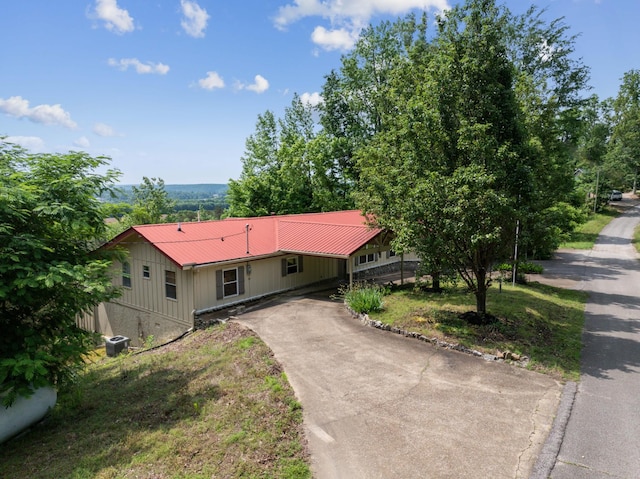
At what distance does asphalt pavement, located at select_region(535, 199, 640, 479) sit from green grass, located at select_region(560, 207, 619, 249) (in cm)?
1218

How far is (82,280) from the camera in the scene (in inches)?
275

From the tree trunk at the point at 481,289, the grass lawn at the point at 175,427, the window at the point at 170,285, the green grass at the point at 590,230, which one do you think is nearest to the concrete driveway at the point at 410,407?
the grass lawn at the point at 175,427

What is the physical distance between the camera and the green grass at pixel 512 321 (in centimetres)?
987

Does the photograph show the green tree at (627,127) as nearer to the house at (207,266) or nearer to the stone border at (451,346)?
the house at (207,266)

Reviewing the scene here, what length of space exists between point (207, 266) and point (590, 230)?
37549mm

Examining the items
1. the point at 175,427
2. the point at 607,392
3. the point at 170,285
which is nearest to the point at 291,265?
the point at 170,285

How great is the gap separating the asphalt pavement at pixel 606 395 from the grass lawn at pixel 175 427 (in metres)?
4.29

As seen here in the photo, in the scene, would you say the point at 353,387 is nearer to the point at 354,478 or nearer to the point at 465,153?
the point at 354,478

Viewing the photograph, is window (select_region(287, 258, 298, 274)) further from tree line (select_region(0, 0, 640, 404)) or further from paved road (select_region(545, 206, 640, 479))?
paved road (select_region(545, 206, 640, 479))

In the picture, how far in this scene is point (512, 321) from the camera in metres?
12.1

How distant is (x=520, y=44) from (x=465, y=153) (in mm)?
19091

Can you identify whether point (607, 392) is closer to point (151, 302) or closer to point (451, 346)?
point (451, 346)

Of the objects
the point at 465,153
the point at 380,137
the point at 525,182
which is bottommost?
the point at 525,182

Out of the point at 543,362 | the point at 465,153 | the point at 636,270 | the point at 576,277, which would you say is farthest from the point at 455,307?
the point at 636,270
